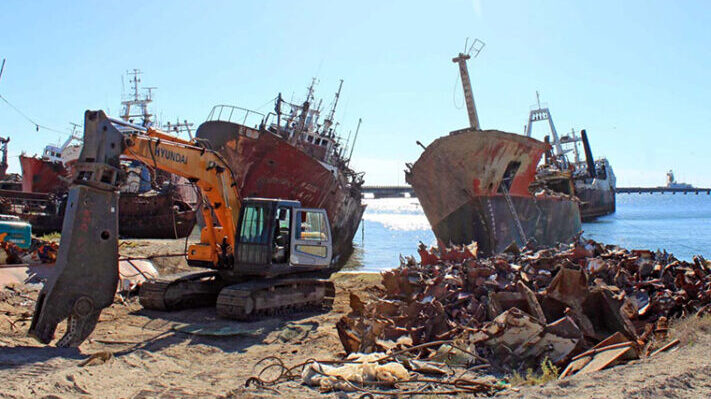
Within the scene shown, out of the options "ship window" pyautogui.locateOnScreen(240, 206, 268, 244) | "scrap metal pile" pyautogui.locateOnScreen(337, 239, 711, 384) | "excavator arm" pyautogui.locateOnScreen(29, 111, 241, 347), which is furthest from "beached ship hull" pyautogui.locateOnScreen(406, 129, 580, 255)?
"excavator arm" pyautogui.locateOnScreen(29, 111, 241, 347)

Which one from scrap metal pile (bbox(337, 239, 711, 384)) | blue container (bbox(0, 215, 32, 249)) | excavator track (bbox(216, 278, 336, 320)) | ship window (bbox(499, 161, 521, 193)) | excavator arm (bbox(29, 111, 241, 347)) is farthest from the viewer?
ship window (bbox(499, 161, 521, 193))

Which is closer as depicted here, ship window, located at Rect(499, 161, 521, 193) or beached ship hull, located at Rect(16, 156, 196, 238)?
ship window, located at Rect(499, 161, 521, 193)

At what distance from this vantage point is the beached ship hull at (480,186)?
18.0 metres

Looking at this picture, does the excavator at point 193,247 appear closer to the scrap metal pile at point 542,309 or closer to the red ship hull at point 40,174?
the scrap metal pile at point 542,309

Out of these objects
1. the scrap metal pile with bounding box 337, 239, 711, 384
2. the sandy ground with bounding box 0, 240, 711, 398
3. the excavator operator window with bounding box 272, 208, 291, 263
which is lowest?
the sandy ground with bounding box 0, 240, 711, 398

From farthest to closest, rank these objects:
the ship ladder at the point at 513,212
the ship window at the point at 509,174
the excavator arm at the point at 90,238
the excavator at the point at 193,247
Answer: the ship window at the point at 509,174 < the ship ladder at the point at 513,212 < the excavator at the point at 193,247 < the excavator arm at the point at 90,238

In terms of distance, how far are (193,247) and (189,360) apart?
3.66 metres

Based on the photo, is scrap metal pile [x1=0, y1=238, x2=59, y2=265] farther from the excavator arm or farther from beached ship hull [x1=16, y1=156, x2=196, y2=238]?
beached ship hull [x1=16, y1=156, x2=196, y2=238]

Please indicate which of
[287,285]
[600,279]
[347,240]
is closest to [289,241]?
[287,285]

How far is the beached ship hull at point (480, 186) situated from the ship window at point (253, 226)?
32.8ft

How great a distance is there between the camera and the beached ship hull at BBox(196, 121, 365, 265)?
1828 cm

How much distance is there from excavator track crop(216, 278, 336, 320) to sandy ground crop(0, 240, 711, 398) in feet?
0.89

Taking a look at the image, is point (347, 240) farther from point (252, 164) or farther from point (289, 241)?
point (289, 241)

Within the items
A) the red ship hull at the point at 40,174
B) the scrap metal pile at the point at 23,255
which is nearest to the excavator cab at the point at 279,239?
the scrap metal pile at the point at 23,255
